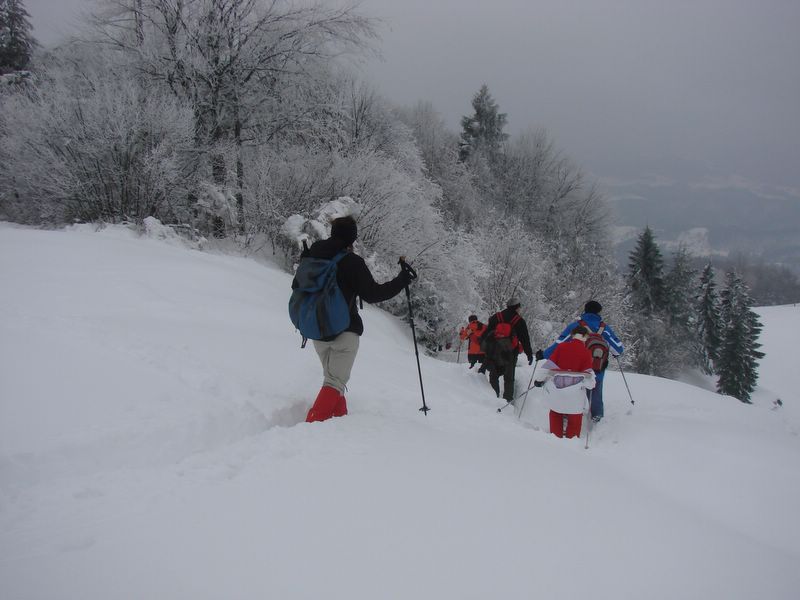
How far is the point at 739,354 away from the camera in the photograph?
3581 cm

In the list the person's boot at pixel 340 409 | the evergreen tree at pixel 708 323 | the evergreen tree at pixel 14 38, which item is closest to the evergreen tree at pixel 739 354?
the evergreen tree at pixel 708 323

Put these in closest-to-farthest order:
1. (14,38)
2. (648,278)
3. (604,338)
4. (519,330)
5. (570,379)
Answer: (570,379) → (604,338) → (519,330) → (14,38) → (648,278)

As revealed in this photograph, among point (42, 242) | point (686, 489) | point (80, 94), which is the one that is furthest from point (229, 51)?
point (686, 489)

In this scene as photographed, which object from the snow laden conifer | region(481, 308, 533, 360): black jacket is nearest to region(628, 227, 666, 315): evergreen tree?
the snow laden conifer

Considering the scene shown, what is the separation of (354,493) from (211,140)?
44.7 feet

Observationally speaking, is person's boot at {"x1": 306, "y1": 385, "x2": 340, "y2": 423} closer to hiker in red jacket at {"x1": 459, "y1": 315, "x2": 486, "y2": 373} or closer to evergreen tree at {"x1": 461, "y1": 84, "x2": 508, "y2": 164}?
hiker in red jacket at {"x1": 459, "y1": 315, "x2": 486, "y2": 373}

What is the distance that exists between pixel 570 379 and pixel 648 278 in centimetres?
3746

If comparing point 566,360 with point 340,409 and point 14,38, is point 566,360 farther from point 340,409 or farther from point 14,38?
point 14,38

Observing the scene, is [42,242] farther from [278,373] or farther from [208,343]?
[278,373]

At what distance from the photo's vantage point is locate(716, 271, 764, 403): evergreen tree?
35.5 meters

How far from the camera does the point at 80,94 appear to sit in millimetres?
11250

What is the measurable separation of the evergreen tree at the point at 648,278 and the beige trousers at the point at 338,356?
126ft

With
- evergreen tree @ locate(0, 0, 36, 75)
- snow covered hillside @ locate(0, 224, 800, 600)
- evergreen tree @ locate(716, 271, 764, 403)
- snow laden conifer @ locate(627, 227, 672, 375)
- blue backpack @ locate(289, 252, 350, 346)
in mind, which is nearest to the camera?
snow covered hillside @ locate(0, 224, 800, 600)

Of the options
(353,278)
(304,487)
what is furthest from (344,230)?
(304,487)
